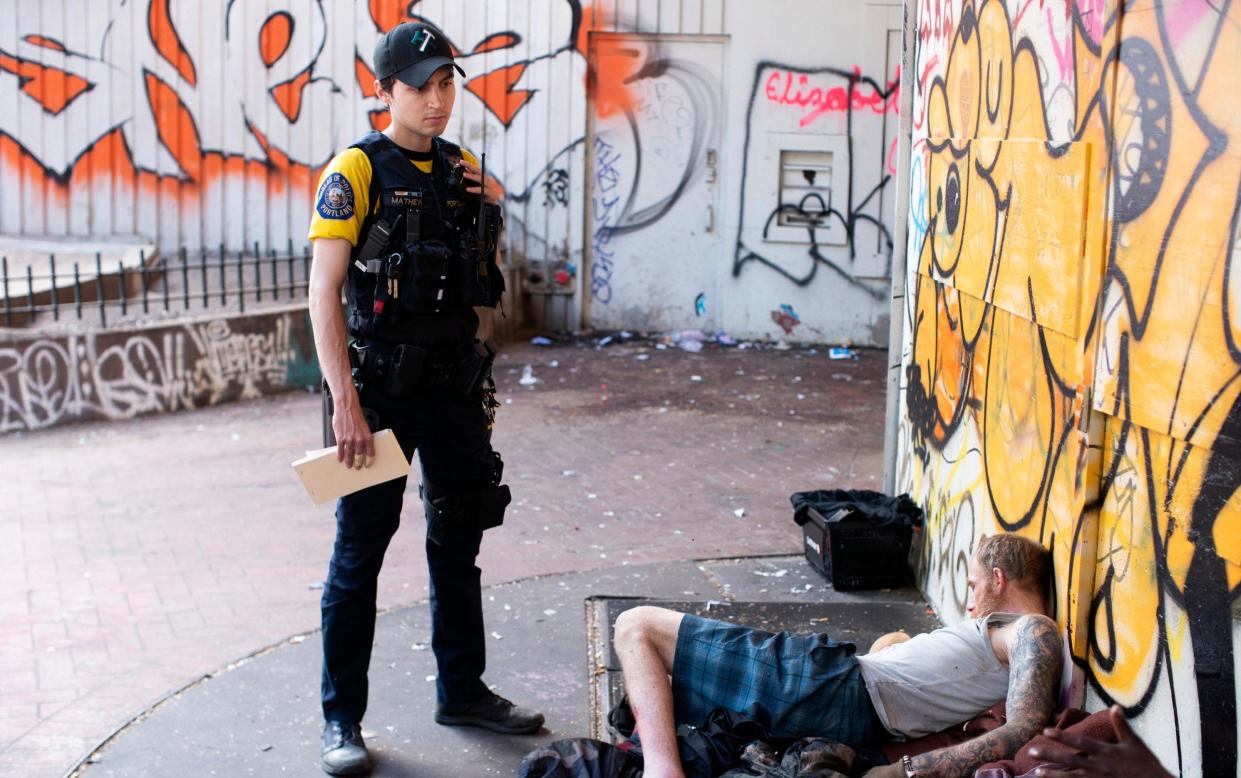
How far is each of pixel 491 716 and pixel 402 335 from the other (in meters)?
1.29

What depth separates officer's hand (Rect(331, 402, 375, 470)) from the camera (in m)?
3.87

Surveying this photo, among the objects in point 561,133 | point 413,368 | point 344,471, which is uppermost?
point 561,133

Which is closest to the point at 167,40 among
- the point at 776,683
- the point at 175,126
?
the point at 175,126

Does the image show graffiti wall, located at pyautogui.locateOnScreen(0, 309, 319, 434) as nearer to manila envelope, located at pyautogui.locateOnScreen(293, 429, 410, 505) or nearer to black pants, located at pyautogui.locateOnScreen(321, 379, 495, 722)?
black pants, located at pyautogui.locateOnScreen(321, 379, 495, 722)

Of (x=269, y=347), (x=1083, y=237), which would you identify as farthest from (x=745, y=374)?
(x=1083, y=237)

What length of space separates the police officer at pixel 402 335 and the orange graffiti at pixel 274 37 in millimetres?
8135

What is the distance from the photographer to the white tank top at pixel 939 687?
12.0 feet

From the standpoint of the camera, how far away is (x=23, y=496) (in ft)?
23.3

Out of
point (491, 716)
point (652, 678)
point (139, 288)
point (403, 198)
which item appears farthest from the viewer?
point (139, 288)

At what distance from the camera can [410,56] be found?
3.94 meters

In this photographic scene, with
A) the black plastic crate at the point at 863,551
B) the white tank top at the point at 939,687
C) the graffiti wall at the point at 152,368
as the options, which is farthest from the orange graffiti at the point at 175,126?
the white tank top at the point at 939,687

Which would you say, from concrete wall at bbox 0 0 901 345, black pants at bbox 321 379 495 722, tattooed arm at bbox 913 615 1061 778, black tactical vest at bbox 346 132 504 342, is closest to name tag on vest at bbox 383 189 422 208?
black tactical vest at bbox 346 132 504 342

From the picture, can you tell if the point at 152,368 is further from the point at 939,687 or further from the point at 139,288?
the point at 939,687

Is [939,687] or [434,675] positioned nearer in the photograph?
[939,687]
